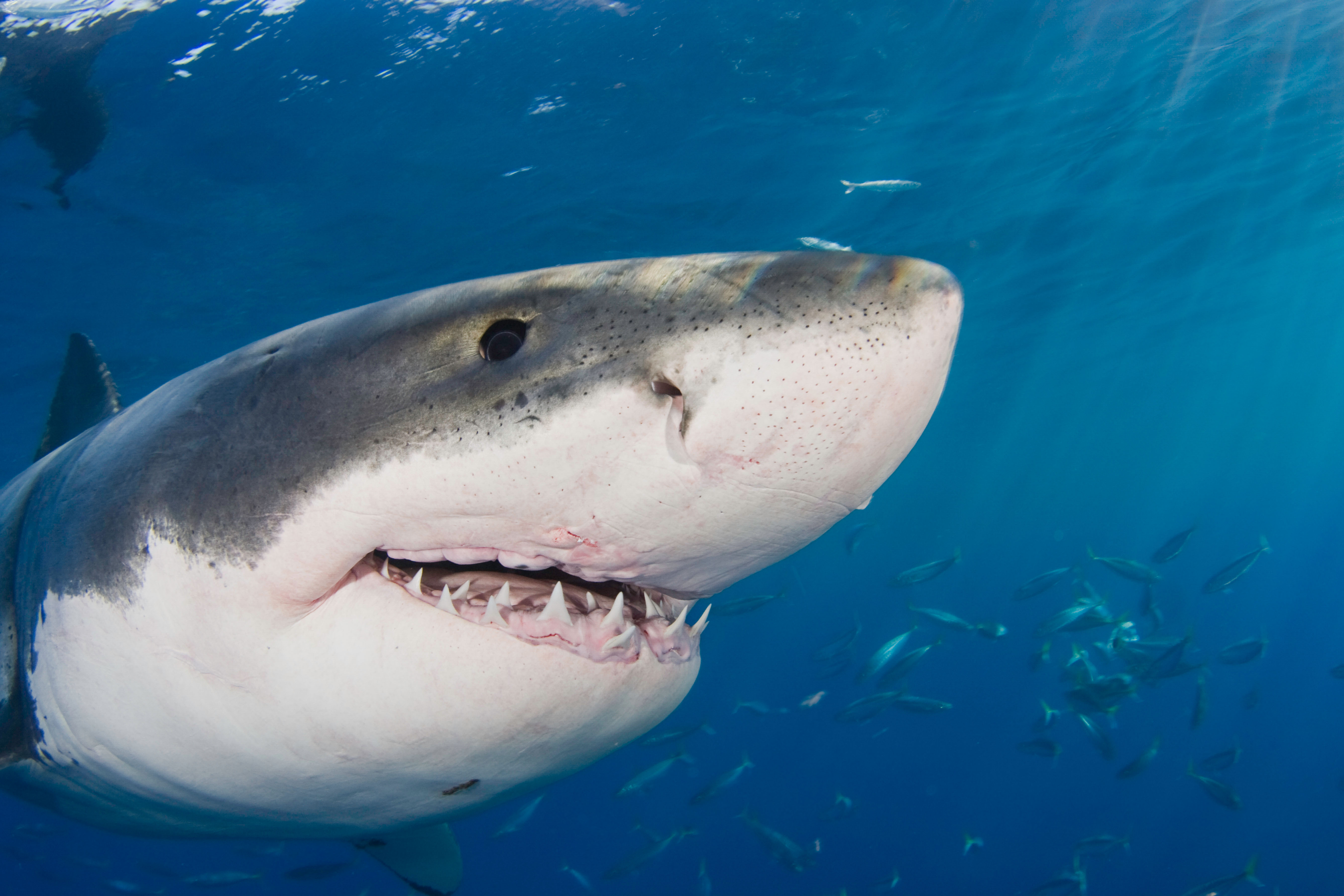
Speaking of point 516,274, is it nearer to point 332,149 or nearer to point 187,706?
point 187,706

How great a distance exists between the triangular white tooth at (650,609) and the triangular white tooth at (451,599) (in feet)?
1.41

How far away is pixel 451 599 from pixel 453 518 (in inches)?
8.5

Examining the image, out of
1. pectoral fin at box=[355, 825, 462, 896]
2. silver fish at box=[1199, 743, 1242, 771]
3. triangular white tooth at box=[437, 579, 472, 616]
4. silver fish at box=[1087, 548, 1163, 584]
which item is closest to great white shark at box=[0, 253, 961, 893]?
triangular white tooth at box=[437, 579, 472, 616]

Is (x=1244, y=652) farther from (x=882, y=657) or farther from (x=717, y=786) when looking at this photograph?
(x=717, y=786)

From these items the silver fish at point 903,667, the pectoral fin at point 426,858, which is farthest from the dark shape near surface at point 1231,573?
the pectoral fin at point 426,858

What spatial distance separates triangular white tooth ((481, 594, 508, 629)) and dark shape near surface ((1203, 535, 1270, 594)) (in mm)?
11544

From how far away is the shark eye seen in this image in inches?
54.2

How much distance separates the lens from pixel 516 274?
1530 mm

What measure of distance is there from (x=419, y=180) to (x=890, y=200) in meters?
9.42

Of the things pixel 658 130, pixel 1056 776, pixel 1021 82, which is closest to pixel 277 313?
pixel 658 130

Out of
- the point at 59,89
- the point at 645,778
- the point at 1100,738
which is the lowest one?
the point at 645,778

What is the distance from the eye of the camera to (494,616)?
4.78ft

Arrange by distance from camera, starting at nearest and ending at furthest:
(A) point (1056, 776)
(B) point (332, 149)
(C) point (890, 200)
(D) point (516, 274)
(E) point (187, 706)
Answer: (D) point (516, 274) → (E) point (187, 706) → (B) point (332, 149) → (C) point (890, 200) → (A) point (1056, 776)

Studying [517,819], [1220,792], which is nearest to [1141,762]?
[1220,792]
